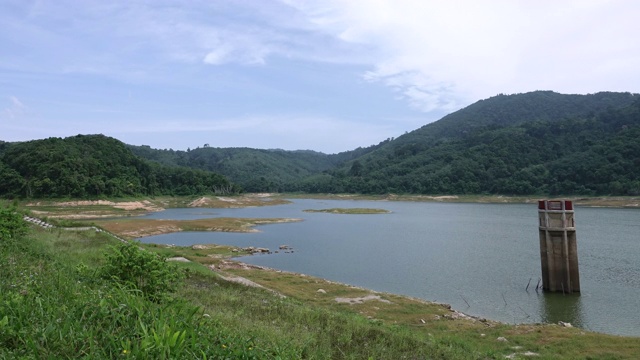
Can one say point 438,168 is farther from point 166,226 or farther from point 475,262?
point 475,262

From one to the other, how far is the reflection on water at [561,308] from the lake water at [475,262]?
0.05 meters

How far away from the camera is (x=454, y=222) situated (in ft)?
196

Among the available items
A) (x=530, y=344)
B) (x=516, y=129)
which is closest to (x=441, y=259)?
(x=530, y=344)

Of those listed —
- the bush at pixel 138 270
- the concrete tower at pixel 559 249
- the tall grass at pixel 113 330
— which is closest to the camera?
the tall grass at pixel 113 330

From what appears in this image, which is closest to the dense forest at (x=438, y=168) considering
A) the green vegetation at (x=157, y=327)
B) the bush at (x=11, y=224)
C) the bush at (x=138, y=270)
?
the bush at (x=11, y=224)

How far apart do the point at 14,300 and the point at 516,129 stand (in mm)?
160065

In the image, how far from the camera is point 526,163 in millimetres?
120188

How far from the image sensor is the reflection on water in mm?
19062

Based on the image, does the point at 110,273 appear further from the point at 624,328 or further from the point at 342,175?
the point at 342,175

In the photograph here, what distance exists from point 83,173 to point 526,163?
113858 millimetres

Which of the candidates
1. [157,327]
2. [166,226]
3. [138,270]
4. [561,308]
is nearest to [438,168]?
[166,226]

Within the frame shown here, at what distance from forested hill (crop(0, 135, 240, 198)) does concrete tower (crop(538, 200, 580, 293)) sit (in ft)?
252

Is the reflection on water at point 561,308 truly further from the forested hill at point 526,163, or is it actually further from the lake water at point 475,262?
the forested hill at point 526,163

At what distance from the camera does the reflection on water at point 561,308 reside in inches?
750
